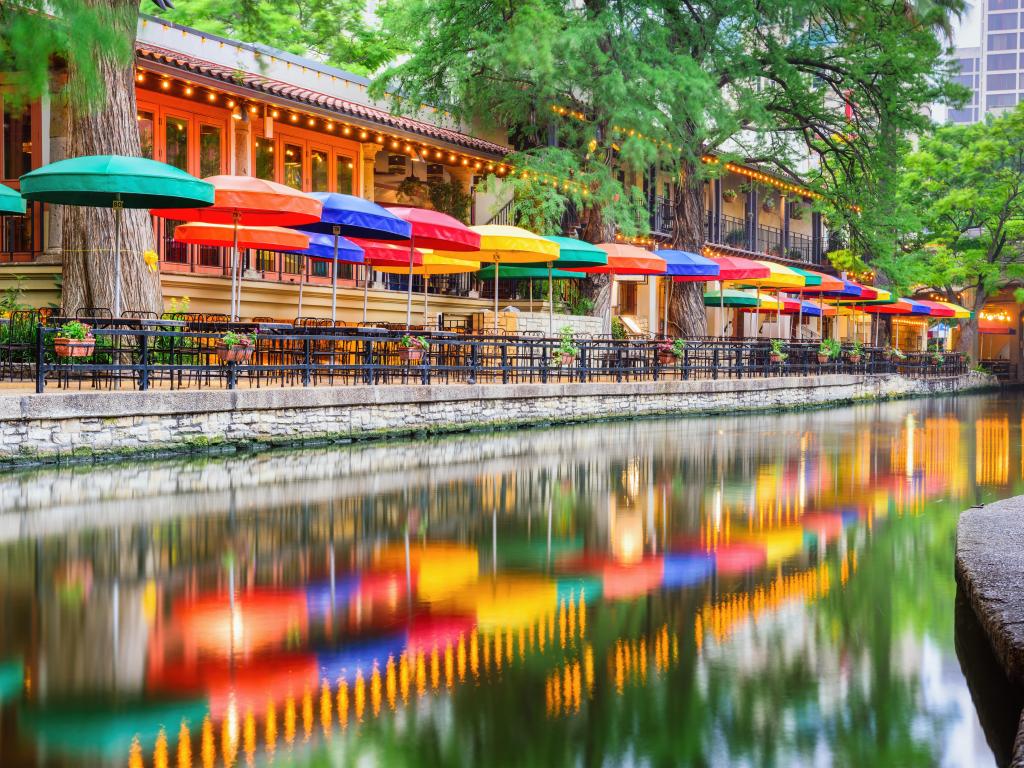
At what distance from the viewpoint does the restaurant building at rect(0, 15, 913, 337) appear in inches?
824

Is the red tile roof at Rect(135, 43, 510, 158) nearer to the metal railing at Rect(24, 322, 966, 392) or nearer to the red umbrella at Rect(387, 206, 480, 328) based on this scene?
the red umbrella at Rect(387, 206, 480, 328)

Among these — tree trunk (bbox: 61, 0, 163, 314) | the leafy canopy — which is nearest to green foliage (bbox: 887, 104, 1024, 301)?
the leafy canopy

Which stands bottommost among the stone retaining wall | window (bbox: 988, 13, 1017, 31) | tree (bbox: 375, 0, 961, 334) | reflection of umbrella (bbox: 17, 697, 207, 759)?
reflection of umbrella (bbox: 17, 697, 207, 759)

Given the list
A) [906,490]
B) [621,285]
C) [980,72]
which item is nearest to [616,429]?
[906,490]

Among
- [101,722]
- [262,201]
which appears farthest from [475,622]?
[262,201]

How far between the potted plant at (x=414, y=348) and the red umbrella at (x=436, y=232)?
2.64 feet

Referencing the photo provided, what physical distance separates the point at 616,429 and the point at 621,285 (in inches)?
881

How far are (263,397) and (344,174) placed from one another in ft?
41.8

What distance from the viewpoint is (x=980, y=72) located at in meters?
152

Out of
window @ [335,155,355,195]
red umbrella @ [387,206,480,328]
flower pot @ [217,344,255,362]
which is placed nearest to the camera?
flower pot @ [217,344,255,362]

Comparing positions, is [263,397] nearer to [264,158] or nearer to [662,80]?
[264,158]

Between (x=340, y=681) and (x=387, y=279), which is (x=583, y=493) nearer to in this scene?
(x=340, y=681)

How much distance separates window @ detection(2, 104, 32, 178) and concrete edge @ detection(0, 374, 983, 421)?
27.9 ft

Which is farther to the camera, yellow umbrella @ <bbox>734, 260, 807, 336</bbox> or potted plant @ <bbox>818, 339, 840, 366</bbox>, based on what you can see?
potted plant @ <bbox>818, 339, 840, 366</bbox>
